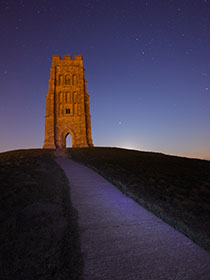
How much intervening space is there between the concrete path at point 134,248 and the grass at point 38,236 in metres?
0.28

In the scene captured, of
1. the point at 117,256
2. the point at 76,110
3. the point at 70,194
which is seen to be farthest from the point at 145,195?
the point at 76,110

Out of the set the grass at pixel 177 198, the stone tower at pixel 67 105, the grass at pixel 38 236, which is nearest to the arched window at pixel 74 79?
the stone tower at pixel 67 105

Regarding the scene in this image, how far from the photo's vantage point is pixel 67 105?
1230 inches

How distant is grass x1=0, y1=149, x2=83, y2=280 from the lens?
223cm

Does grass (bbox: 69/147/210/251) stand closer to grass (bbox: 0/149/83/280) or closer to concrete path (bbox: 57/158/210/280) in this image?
concrete path (bbox: 57/158/210/280)

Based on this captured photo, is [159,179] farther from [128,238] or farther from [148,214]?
[128,238]

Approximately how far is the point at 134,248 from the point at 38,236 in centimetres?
190

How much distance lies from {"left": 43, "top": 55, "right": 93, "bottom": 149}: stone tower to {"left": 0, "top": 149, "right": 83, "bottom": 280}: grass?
24.0 meters

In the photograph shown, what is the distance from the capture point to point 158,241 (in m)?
3.13

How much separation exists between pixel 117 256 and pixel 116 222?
1.21m

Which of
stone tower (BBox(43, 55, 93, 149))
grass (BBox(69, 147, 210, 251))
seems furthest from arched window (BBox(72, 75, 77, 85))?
grass (BBox(69, 147, 210, 251))

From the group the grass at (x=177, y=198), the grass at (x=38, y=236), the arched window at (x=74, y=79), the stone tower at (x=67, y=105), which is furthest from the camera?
the arched window at (x=74, y=79)

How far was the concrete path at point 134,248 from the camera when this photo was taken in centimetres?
232

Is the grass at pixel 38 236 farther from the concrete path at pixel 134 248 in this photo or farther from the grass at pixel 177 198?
the grass at pixel 177 198
